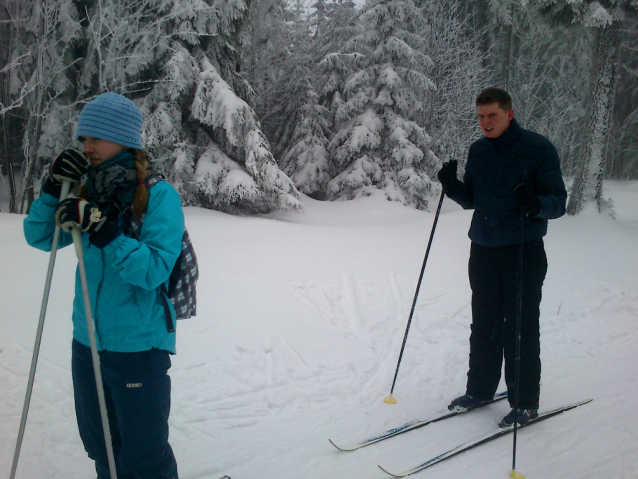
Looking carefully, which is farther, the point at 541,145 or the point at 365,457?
the point at 541,145

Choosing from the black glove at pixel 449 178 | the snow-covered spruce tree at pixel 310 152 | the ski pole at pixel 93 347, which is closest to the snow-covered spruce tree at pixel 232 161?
the snow-covered spruce tree at pixel 310 152

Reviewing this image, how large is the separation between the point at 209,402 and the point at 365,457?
1335 millimetres

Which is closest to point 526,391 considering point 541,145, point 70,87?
point 541,145

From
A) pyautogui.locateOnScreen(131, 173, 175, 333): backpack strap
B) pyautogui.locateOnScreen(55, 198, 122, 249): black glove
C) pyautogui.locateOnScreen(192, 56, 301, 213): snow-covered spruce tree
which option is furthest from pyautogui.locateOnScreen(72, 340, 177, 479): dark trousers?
pyautogui.locateOnScreen(192, 56, 301, 213): snow-covered spruce tree

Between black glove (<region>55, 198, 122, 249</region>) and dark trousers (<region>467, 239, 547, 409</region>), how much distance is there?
2.65 meters

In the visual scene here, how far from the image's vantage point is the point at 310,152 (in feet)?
56.9

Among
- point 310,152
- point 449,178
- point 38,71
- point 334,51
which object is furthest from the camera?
Answer: point 334,51

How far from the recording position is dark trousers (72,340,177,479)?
1.91 m

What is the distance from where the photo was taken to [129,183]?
1.83 metres

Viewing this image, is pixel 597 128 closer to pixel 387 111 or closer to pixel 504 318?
pixel 387 111

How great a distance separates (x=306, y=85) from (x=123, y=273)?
1762 cm

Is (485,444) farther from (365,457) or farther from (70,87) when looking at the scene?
(70,87)

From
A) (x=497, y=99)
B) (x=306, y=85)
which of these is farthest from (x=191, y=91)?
(x=497, y=99)

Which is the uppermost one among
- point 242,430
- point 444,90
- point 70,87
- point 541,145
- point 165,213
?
point 444,90
